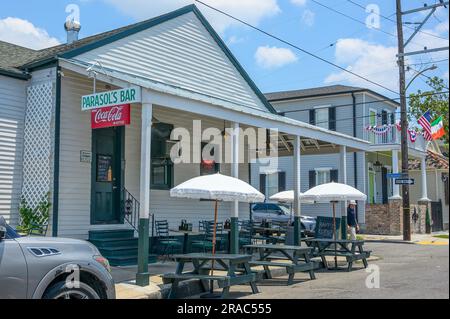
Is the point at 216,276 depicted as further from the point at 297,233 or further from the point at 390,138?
the point at 390,138

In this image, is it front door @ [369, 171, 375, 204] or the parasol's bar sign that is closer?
the parasol's bar sign

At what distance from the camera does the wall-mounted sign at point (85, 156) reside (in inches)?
493

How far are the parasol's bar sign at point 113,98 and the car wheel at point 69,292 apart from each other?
463 cm

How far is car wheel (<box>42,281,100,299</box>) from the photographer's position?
6.14 metres

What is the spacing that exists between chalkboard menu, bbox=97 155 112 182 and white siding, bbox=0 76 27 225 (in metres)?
1.83

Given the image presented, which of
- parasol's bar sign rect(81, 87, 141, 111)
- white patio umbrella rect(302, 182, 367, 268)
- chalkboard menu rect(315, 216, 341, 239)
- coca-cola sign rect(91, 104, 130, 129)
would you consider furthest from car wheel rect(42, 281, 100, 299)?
chalkboard menu rect(315, 216, 341, 239)

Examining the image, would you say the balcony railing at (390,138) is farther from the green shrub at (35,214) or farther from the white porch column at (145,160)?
the green shrub at (35,214)

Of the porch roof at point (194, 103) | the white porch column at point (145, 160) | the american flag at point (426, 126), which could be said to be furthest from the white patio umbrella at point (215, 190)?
the american flag at point (426, 126)

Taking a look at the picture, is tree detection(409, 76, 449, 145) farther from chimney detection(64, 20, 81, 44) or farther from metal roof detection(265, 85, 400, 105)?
chimney detection(64, 20, 81, 44)

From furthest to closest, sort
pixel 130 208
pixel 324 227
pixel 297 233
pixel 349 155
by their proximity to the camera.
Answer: pixel 349 155, pixel 324 227, pixel 297 233, pixel 130 208

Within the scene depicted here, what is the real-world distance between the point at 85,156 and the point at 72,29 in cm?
536

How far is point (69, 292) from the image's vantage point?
6.28 metres

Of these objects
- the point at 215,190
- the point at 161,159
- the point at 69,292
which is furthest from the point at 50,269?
the point at 161,159

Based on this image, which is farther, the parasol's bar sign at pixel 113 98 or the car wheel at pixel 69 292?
the parasol's bar sign at pixel 113 98
